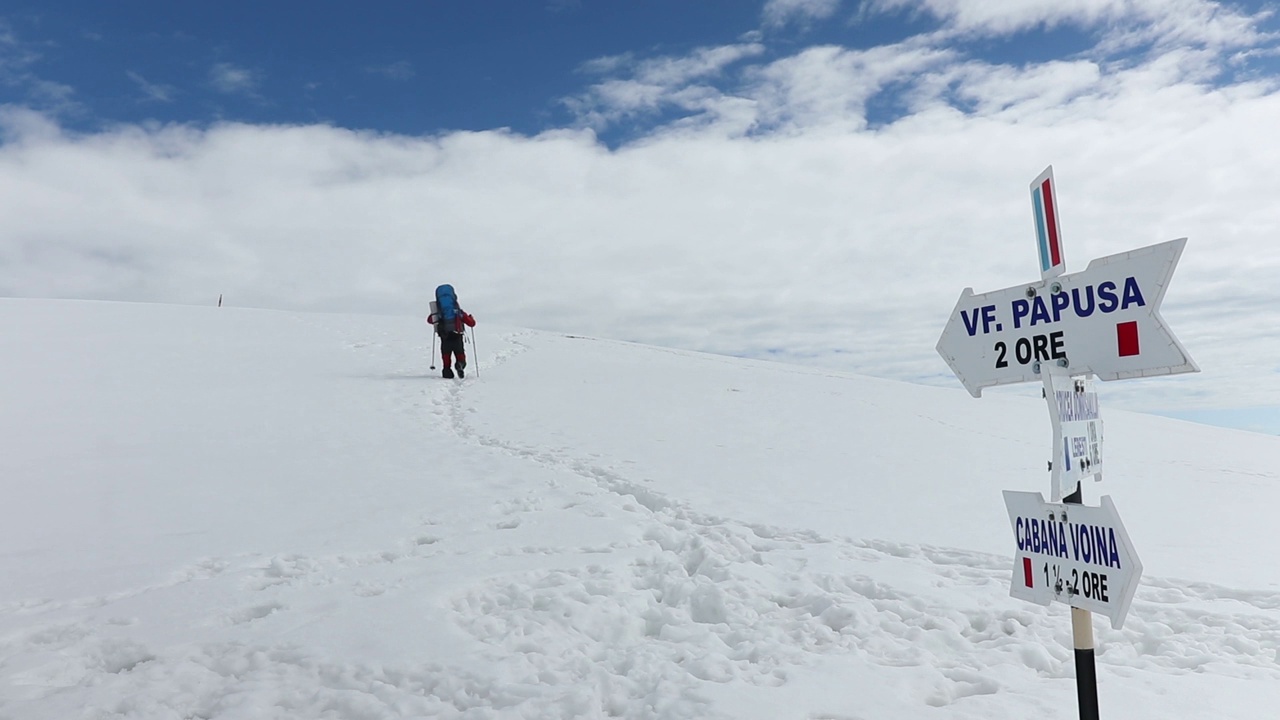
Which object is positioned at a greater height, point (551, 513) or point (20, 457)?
point (20, 457)

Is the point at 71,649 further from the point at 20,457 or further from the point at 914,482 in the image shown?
the point at 914,482

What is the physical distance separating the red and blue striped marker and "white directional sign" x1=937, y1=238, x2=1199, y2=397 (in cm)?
7

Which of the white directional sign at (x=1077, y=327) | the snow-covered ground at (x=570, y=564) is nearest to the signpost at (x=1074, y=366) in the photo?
the white directional sign at (x=1077, y=327)

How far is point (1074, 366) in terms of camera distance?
3393 millimetres

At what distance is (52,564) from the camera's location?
6461mm

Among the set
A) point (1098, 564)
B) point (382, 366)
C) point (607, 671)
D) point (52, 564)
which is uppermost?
point (382, 366)

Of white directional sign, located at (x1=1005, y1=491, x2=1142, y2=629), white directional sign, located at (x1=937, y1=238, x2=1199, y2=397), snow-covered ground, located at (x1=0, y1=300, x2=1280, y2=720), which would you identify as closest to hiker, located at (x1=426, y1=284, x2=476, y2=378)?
snow-covered ground, located at (x1=0, y1=300, x2=1280, y2=720)

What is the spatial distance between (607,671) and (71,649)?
3365 millimetres

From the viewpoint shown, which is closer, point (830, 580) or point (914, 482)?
point (830, 580)

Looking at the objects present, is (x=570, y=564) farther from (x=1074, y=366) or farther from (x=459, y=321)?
(x=459, y=321)

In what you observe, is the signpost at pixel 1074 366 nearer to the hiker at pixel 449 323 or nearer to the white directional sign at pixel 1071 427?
the white directional sign at pixel 1071 427

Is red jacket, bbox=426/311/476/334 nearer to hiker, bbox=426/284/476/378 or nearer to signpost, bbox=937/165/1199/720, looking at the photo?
hiker, bbox=426/284/476/378

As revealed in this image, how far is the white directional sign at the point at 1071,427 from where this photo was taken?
3.29m

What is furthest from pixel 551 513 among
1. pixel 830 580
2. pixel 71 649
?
pixel 71 649
